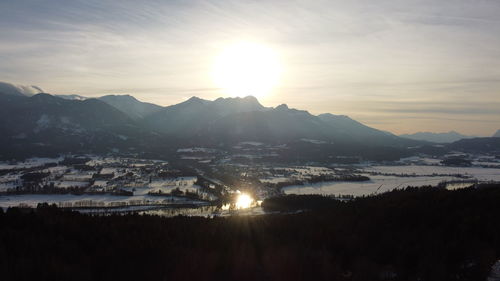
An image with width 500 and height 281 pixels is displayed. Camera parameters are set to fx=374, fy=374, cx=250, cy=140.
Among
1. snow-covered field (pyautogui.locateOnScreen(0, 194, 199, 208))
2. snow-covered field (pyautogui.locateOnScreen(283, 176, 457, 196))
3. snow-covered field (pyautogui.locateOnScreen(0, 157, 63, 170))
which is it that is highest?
snow-covered field (pyautogui.locateOnScreen(0, 157, 63, 170))

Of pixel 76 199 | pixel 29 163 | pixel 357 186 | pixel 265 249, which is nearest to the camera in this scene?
pixel 265 249

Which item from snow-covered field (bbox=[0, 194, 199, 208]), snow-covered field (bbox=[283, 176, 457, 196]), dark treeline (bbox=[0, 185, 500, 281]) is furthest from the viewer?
snow-covered field (bbox=[283, 176, 457, 196])

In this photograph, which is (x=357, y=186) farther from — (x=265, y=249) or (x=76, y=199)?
(x=265, y=249)

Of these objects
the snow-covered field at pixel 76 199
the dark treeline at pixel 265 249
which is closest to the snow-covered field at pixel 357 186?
the snow-covered field at pixel 76 199

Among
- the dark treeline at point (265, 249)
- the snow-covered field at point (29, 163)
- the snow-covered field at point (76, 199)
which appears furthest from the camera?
the snow-covered field at point (29, 163)

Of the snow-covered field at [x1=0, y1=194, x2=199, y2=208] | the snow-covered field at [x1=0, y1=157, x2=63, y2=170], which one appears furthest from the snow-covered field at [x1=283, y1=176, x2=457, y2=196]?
the snow-covered field at [x1=0, y1=157, x2=63, y2=170]

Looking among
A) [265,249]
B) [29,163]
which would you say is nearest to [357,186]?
[265,249]

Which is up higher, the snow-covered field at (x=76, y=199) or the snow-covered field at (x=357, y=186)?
the snow-covered field at (x=357, y=186)

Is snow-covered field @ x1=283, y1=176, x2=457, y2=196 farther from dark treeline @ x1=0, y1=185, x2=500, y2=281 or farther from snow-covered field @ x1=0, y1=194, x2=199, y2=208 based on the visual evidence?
dark treeline @ x1=0, y1=185, x2=500, y2=281

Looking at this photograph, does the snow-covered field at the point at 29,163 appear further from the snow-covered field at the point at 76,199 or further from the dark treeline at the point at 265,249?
the dark treeline at the point at 265,249
